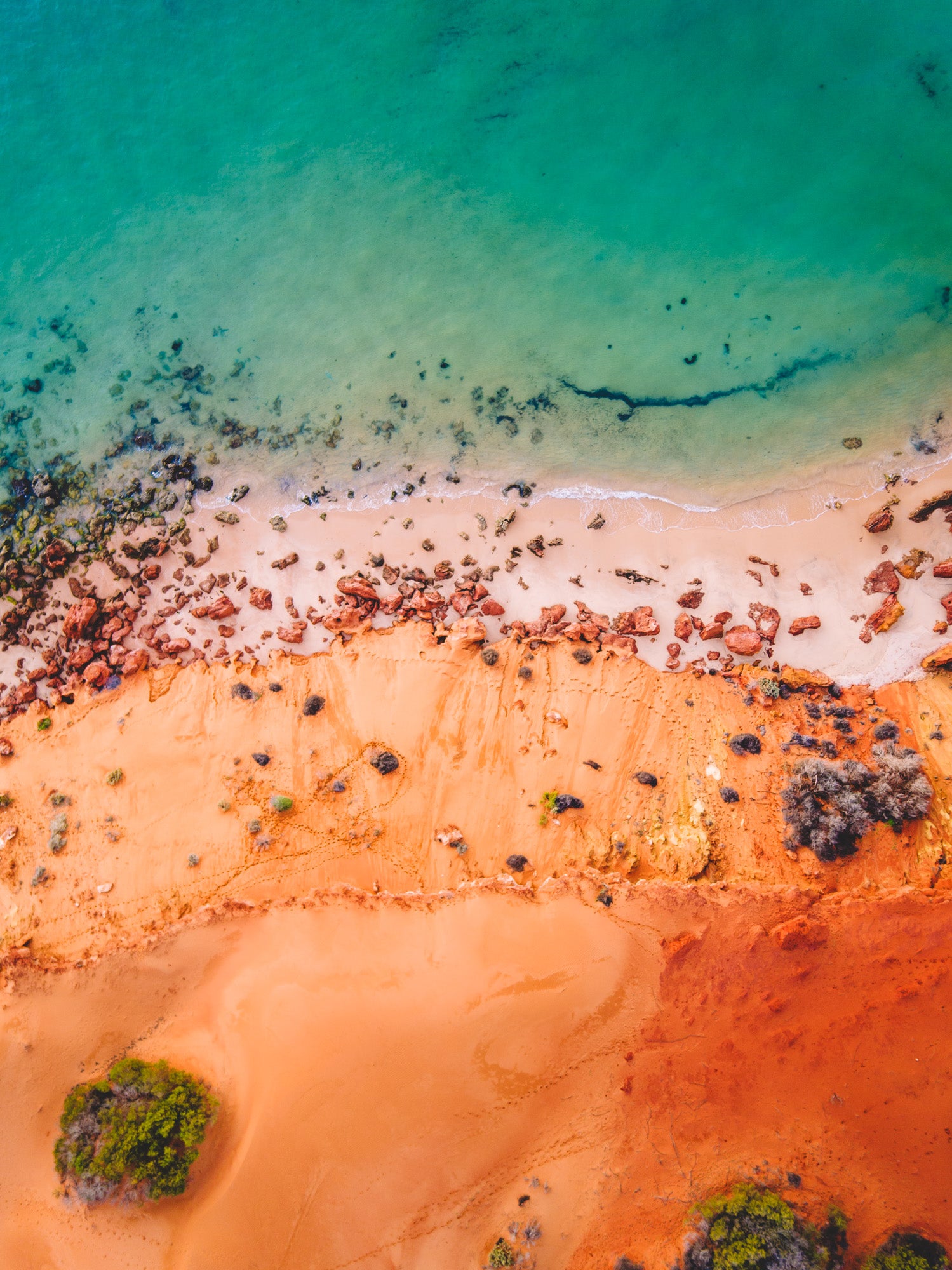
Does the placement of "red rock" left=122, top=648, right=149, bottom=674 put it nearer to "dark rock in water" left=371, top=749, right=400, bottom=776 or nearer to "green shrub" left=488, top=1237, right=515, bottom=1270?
"dark rock in water" left=371, top=749, right=400, bottom=776

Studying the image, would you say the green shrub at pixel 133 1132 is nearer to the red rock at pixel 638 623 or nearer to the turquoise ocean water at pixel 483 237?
the red rock at pixel 638 623

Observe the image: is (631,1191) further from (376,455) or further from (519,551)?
(376,455)

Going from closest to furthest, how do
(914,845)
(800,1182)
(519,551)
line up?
(800,1182) < (914,845) < (519,551)

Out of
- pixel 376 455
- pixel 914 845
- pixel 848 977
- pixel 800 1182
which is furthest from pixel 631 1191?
pixel 376 455

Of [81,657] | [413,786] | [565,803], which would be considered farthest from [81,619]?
[565,803]

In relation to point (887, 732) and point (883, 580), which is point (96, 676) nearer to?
point (887, 732)

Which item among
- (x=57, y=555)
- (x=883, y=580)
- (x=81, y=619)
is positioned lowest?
(x=81, y=619)

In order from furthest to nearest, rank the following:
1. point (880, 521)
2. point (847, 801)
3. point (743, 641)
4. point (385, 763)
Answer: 1. point (880, 521)
2. point (743, 641)
3. point (385, 763)
4. point (847, 801)
